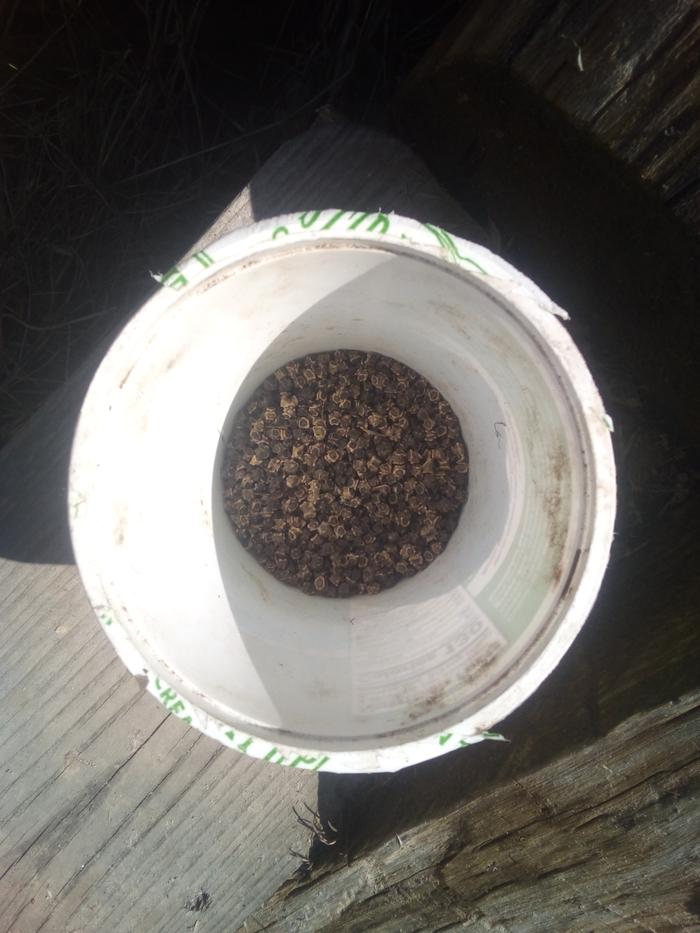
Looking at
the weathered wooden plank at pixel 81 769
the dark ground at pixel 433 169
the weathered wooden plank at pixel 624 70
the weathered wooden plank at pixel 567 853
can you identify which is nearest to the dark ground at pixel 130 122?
the dark ground at pixel 433 169

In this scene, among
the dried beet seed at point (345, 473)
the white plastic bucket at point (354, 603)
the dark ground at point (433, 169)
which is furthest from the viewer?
the dried beet seed at point (345, 473)

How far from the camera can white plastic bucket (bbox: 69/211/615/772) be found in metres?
0.91

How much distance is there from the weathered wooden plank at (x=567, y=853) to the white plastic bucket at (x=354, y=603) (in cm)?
23

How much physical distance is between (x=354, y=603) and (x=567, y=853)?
1.72 ft

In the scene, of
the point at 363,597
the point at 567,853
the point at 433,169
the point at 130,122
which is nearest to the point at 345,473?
the point at 363,597

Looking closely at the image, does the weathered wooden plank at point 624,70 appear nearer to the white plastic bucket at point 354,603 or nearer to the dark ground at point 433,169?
the dark ground at point 433,169

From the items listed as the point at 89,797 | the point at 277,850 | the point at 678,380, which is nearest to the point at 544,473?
the point at 678,380

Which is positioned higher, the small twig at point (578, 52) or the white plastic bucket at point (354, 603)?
the small twig at point (578, 52)

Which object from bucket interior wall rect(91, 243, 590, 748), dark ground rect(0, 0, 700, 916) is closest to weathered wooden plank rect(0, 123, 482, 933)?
dark ground rect(0, 0, 700, 916)

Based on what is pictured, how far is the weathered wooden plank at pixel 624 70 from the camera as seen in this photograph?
94 cm

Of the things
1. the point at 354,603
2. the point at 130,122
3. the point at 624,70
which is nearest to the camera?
the point at 624,70

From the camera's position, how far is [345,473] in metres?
1.41

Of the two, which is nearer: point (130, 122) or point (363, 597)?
point (363, 597)

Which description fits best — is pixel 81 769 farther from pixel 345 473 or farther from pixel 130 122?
pixel 130 122
